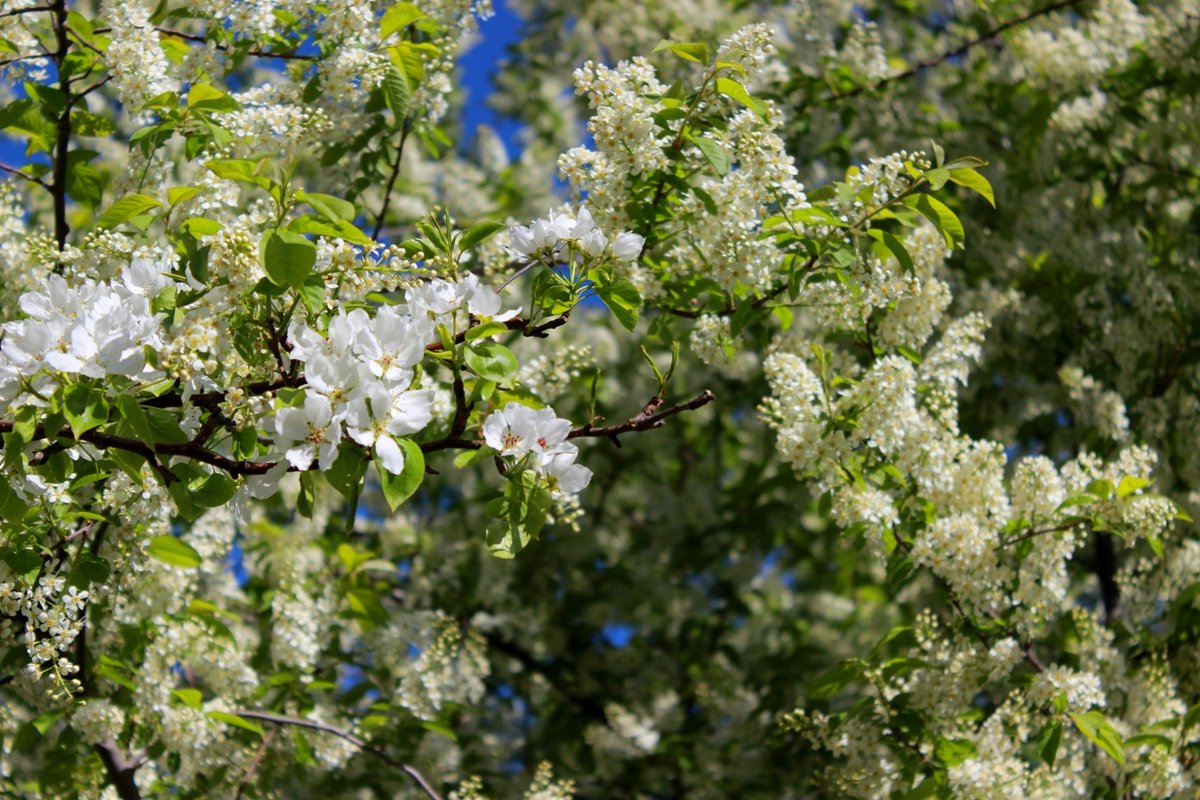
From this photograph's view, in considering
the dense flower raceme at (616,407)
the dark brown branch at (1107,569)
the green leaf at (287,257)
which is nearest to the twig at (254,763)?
the dense flower raceme at (616,407)

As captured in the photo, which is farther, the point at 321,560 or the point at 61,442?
the point at 321,560

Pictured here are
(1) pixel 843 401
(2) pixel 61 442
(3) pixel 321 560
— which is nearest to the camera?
(2) pixel 61 442

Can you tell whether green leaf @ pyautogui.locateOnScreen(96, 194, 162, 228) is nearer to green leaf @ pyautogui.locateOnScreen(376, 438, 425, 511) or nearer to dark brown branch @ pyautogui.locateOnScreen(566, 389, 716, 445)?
green leaf @ pyautogui.locateOnScreen(376, 438, 425, 511)

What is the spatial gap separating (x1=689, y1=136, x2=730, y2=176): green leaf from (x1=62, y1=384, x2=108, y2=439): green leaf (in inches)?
58.2

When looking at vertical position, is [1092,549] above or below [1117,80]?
below

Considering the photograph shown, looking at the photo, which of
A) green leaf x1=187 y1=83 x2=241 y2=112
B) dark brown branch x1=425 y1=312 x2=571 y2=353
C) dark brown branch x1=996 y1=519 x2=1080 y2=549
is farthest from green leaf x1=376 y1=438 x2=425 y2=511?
dark brown branch x1=996 y1=519 x2=1080 y2=549

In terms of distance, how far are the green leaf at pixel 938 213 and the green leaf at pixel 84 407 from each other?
5.93ft

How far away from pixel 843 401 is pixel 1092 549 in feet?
8.61

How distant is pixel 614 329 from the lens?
7594mm

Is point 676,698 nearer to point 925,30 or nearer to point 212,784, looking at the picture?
point 212,784

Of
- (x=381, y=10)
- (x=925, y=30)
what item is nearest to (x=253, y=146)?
(x=381, y=10)

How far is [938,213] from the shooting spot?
2.86 metres

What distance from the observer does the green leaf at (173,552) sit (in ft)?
11.0

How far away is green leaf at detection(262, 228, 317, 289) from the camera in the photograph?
2037 mm
